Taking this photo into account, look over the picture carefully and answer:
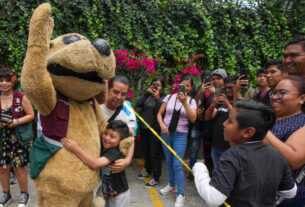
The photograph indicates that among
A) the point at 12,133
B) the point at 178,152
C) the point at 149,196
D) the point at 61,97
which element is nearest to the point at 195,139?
the point at 178,152

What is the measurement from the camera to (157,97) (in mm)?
4207

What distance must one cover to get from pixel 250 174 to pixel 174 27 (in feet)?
15.0

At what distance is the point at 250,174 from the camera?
4.63 feet

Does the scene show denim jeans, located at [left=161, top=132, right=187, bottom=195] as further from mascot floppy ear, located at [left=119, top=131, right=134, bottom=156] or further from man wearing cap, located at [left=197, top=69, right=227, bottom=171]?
mascot floppy ear, located at [left=119, top=131, right=134, bottom=156]

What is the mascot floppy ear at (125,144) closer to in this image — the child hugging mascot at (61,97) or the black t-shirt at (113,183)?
the black t-shirt at (113,183)

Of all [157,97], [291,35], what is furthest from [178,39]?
[291,35]

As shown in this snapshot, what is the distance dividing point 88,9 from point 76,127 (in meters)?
3.94

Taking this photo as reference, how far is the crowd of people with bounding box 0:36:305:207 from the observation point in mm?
1435

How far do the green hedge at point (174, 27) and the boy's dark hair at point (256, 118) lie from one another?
3974mm

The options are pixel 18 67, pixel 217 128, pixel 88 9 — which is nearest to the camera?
pixel 217 128

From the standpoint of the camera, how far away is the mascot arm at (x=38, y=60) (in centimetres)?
158

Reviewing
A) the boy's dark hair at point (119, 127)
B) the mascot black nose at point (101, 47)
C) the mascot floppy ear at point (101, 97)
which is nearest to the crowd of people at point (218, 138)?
the boy's dark hair at point (119, 127)

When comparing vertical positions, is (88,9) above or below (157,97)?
above

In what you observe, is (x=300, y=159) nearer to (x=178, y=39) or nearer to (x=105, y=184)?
(x=105, y=184)
